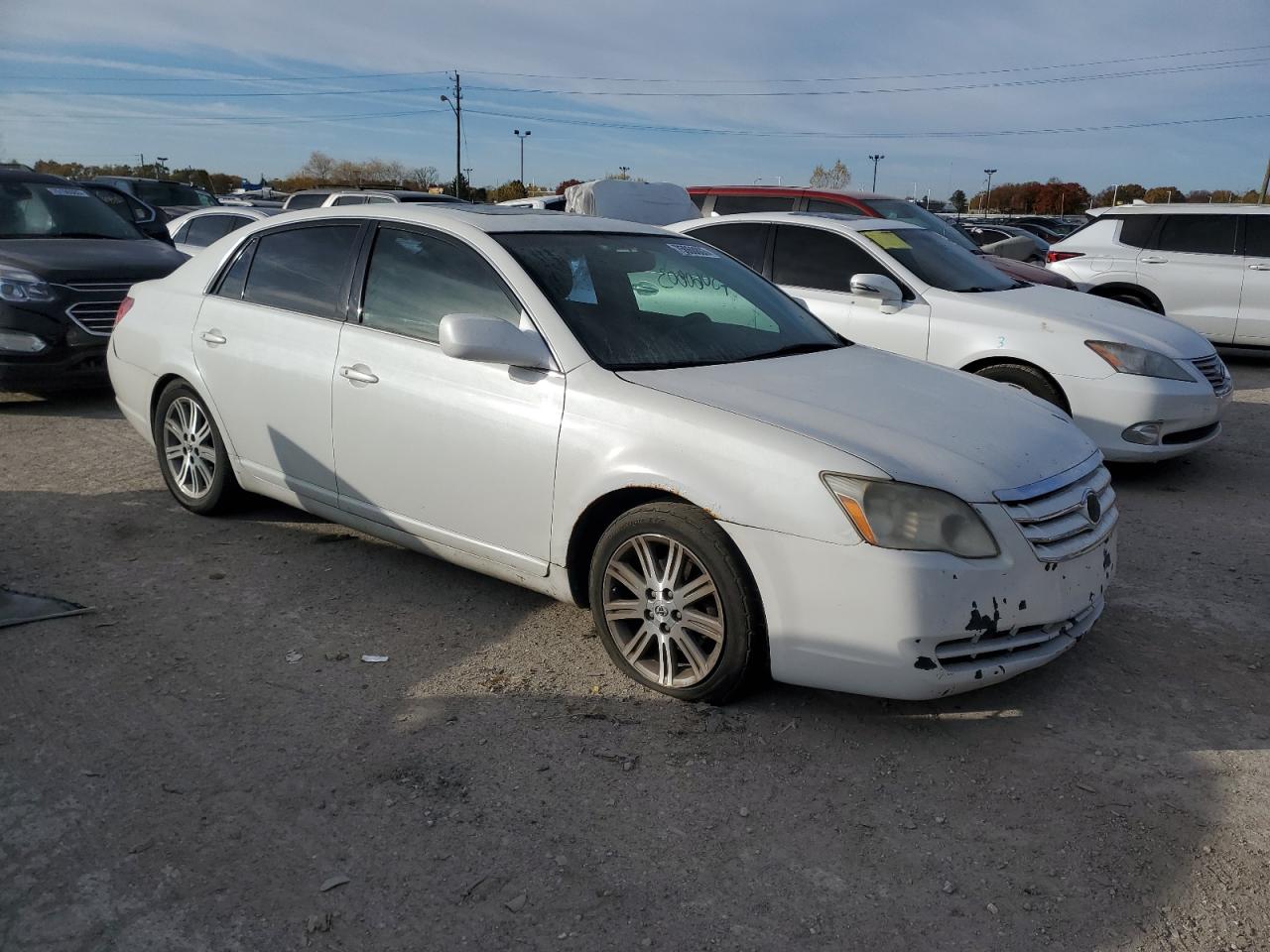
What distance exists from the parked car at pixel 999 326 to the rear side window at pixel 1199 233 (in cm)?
499

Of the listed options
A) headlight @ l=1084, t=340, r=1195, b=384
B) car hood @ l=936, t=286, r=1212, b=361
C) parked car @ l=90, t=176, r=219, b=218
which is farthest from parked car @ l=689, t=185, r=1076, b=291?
parked car @ l=90, t=176, r=219, b=218

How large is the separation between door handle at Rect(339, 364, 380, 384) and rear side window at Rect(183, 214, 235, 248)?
332 inches

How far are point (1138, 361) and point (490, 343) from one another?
4.60 metres

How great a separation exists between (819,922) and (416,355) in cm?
266

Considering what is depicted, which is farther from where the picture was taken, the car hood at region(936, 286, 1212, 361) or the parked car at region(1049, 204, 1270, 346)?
the parked car at region(1049, 204, 1270, 346)

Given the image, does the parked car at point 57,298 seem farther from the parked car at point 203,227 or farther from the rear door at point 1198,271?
the rear door at point 1198,271

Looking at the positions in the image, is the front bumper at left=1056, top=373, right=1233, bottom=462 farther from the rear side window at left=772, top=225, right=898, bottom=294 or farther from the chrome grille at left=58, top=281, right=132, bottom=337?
the chrome grille at left=58, top=281, right=132, bottom=337

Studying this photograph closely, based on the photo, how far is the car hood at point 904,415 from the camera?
133 inches

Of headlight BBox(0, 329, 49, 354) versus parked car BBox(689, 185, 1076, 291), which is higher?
parked car BBox(689, 185, 1076, 291)

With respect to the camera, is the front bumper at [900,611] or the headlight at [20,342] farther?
the headlight at [20,342]

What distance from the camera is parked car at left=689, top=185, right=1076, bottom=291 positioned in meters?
10.6

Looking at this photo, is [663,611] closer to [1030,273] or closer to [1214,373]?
[1214,373]

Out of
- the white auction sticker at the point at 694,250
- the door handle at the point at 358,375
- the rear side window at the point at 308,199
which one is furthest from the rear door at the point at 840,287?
the rear side window at the point at 308,199

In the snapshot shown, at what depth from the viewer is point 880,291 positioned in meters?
7.10
